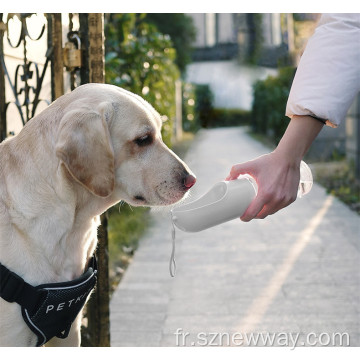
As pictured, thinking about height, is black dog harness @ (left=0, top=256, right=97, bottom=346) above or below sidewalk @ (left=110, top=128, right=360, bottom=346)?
above

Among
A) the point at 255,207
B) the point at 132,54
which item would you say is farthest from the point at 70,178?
the point at 132,54

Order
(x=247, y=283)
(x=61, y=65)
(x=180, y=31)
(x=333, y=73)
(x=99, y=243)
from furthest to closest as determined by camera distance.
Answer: (x=180, y=31)
(x=247, y=283)
(x=99, y=243)
(x=61, y=65)
(x=333, y=73)

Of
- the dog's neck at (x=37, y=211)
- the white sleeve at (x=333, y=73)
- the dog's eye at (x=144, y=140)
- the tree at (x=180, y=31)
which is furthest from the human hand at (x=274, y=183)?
the tree at (x=180, y=31)

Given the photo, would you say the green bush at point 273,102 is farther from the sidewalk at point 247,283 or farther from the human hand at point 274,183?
the human hand at point 274,183

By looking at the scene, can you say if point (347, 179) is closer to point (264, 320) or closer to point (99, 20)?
point (264, 320)

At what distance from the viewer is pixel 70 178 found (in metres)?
2.10

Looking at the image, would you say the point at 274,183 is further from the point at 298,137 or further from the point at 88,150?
the point at 88,150

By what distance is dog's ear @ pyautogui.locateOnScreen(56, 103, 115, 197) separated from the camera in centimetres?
200

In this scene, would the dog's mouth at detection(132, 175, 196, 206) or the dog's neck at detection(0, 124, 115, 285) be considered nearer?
the dog's neck at detection(0, 124, 115, 285)

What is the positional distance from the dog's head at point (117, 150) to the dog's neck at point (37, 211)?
112 mm

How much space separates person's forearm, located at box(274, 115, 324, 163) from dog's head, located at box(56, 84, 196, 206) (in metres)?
0.44

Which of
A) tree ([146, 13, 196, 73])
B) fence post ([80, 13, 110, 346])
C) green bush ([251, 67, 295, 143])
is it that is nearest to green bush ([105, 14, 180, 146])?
fence post ([80, 13, 110, 346])

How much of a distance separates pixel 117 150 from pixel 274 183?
0.61 m

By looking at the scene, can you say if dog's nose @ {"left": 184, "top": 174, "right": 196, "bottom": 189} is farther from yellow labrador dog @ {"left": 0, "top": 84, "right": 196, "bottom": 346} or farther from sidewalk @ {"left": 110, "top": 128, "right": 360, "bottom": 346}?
sidewalk @ {"left": 110, "top": 128, "right": 360, "bottom": 346}
